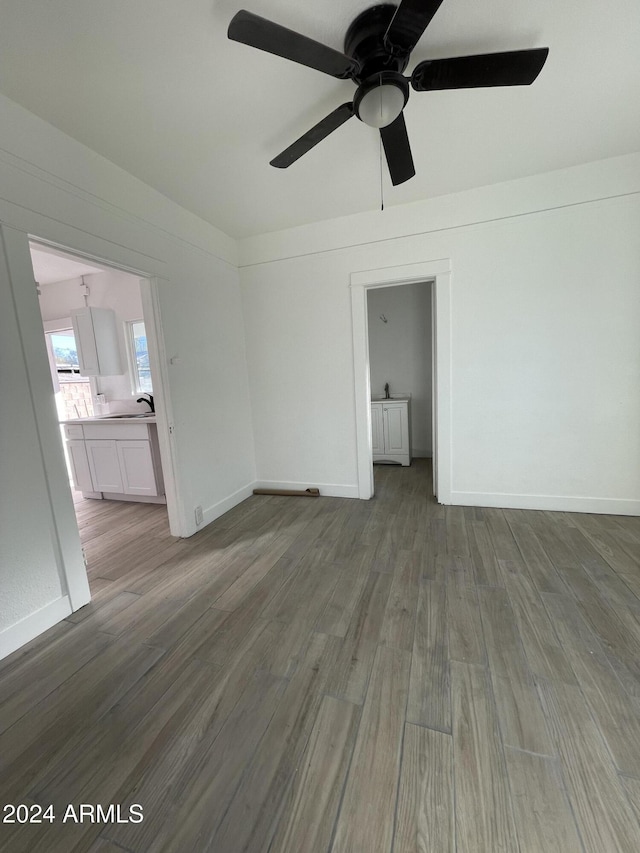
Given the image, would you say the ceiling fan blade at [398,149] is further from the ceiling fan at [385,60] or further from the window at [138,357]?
the window at [138,357]

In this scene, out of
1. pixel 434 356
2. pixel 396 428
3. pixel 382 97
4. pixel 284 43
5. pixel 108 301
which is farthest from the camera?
pixel 396 428

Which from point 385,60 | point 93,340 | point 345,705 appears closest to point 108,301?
point 93,340

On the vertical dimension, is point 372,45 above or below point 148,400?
above

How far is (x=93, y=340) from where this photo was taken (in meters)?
3.91

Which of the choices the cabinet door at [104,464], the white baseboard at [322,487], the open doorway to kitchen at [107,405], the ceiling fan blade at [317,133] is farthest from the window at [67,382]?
the ceiling fan blade at [317,133]

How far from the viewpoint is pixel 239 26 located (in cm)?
111

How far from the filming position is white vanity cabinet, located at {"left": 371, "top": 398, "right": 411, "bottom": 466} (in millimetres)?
4391

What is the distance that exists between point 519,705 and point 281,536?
6.05 ft

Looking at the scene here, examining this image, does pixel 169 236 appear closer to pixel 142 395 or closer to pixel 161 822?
pixel 142 395

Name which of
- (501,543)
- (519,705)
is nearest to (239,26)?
(519,705)

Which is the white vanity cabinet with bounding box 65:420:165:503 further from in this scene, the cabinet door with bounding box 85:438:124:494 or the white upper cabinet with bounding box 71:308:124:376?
the white upper cabinet with bounding box 71:308:124:376

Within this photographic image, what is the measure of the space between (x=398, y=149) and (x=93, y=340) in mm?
3758

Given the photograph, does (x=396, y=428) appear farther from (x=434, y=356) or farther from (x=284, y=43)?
(x=284, y=43)

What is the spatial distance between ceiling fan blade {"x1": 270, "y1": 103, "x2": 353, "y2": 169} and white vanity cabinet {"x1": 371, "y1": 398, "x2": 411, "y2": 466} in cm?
299
